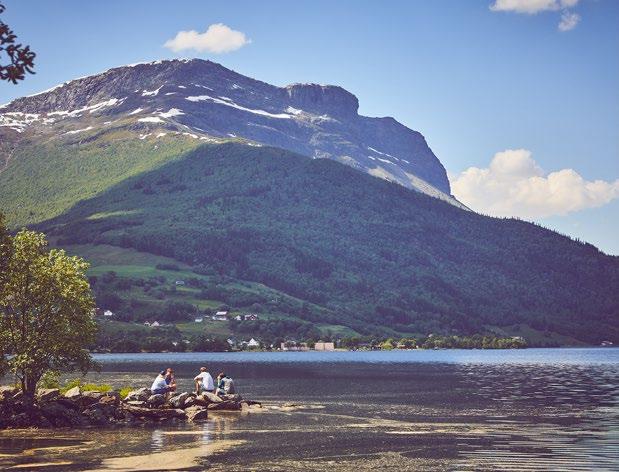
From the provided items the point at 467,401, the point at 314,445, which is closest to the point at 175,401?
the point at 314,445

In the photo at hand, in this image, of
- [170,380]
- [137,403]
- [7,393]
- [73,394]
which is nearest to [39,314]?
[7,393]

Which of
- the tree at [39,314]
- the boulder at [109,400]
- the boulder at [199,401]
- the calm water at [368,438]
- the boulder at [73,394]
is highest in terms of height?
the tree at [39,314]

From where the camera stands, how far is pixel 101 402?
224 ft

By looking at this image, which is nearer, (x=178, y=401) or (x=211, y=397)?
(x=178, y=401)

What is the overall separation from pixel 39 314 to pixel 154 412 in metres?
12.4

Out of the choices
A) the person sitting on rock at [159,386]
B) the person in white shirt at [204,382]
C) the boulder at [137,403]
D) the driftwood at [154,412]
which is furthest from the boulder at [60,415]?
the person in white shirt at [204,382]

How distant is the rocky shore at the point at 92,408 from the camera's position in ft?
210

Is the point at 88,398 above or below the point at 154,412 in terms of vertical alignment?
above

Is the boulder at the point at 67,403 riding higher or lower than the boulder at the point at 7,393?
lower

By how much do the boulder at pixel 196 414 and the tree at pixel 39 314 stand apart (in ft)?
31.5

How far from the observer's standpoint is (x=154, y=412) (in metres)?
69.3

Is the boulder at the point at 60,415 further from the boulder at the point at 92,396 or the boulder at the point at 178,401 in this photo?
the boulder at the point at 178,401

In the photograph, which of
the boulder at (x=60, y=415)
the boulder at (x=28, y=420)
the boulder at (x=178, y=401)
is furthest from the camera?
the boulder at (x=178, y=401)

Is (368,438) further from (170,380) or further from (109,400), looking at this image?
(170,380)
